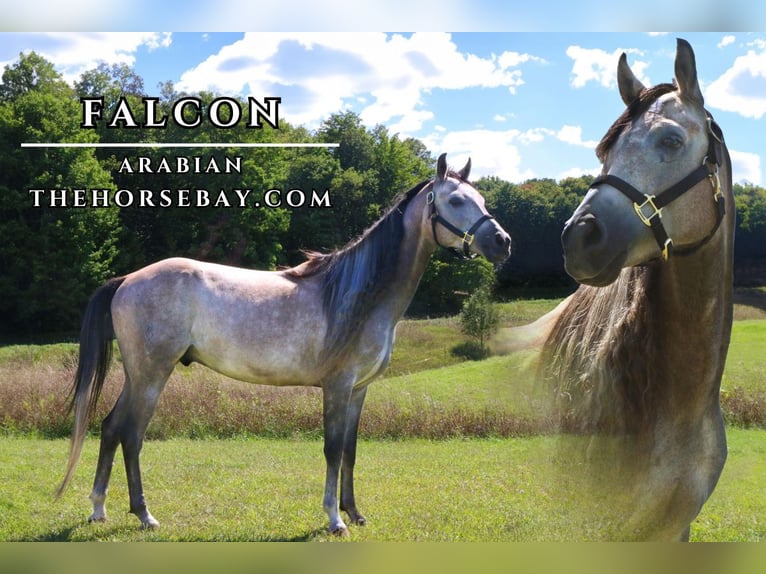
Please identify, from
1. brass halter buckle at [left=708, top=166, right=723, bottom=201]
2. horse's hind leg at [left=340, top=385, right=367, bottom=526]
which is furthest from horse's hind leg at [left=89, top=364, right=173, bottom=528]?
brass halter buckle at [left=708, top=166, right=723, bottom=201]

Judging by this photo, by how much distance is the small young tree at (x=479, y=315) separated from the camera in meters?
4.75

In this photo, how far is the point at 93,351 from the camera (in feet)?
14.4

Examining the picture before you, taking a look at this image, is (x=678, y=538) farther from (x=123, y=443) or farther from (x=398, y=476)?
(x=123, y=443)

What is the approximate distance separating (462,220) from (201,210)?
1814 millimetres

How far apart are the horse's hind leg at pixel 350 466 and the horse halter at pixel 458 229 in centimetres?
116

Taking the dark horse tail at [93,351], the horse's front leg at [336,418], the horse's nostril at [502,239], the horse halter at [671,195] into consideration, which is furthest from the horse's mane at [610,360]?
the dark horse tail at [93,351]

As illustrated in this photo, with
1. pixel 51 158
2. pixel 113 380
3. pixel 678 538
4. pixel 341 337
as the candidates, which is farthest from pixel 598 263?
pixel 113 380

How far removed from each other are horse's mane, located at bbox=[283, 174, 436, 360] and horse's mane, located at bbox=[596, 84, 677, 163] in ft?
7.60

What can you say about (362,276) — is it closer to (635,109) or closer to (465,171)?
(465,171)

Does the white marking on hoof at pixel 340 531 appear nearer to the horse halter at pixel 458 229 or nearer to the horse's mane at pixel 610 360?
the horse halter at pixel 458 229

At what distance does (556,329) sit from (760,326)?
3.50m

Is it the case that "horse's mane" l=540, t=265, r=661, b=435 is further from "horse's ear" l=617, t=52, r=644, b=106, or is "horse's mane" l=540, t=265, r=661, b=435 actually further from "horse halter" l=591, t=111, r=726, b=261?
"horse's ear" l=617, t=52, r=644, b=106

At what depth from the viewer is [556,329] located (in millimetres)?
2461

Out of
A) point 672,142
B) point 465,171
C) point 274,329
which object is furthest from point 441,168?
point 672,142
